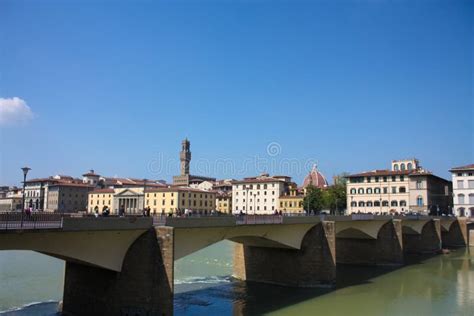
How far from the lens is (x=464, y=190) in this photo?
84.9 meters

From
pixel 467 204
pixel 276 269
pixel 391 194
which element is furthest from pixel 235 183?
pixel 276 269

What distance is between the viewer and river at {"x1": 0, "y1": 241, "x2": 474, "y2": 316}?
27219 mm

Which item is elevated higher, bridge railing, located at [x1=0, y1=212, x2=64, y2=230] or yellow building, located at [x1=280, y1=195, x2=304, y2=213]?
yellow building, located at [x1=280, y1=195, x2=304, y2=213]

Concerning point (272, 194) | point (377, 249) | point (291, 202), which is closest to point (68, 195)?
point (272, 194)

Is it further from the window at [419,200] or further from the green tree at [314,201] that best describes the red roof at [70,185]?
the window at [419,200]

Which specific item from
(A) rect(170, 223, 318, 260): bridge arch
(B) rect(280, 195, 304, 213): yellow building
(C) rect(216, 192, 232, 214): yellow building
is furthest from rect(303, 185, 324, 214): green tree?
(A) rect(170, 223, 318, 260): bridge arch

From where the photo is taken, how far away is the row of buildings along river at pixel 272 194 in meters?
85.6

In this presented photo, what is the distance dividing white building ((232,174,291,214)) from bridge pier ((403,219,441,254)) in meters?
50.8

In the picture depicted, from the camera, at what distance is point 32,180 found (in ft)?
395

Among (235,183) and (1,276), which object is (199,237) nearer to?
(1,276)

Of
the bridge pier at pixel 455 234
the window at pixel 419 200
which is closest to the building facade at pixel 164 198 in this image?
the window at pixel 419 200

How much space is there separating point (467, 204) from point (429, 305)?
209 feet

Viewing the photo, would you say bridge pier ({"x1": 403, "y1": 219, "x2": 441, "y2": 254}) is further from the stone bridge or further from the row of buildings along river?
the stone bridge

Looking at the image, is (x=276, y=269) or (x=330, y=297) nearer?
(x=330, y=297)
